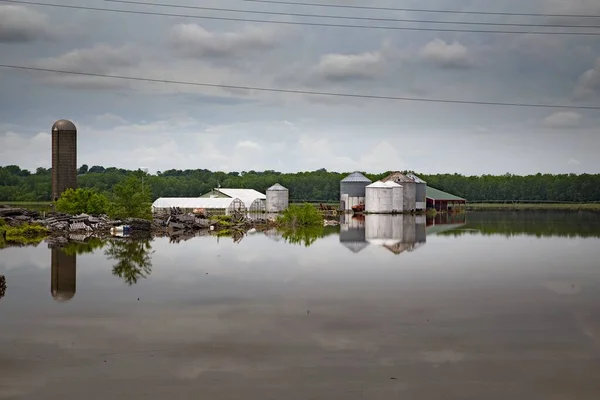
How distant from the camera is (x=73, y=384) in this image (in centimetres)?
1170

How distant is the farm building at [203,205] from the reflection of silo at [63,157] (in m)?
11.1

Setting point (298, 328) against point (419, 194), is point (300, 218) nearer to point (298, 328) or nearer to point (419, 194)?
point (419, 194)

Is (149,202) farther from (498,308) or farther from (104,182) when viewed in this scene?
(104,182)

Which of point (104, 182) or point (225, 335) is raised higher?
point (104, 182)

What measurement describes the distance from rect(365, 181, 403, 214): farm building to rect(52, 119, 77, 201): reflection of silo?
3529 cm

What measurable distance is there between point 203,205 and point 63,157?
16.1m

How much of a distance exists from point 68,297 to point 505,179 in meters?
143

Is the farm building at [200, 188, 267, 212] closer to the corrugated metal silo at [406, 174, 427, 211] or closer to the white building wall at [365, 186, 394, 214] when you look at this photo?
the white building wall at [365, 186, 394, 214]

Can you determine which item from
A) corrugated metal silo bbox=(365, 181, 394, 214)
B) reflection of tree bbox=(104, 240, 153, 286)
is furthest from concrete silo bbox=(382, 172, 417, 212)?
reflection of tree bbox=(104, 240, 153, 286)

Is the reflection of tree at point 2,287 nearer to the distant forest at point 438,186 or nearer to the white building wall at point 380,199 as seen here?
the white building wall at point 380,199

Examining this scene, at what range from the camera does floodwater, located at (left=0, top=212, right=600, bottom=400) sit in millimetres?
11766

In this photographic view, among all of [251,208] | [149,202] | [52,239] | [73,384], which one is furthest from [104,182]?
[73,384]

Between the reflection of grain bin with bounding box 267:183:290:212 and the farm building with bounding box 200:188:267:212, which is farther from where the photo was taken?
the reflection of grain bin with bounding box 267:183:290:212

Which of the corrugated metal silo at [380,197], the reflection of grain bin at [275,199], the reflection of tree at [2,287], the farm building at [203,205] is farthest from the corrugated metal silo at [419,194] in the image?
the reflection of tree at [2,287]
